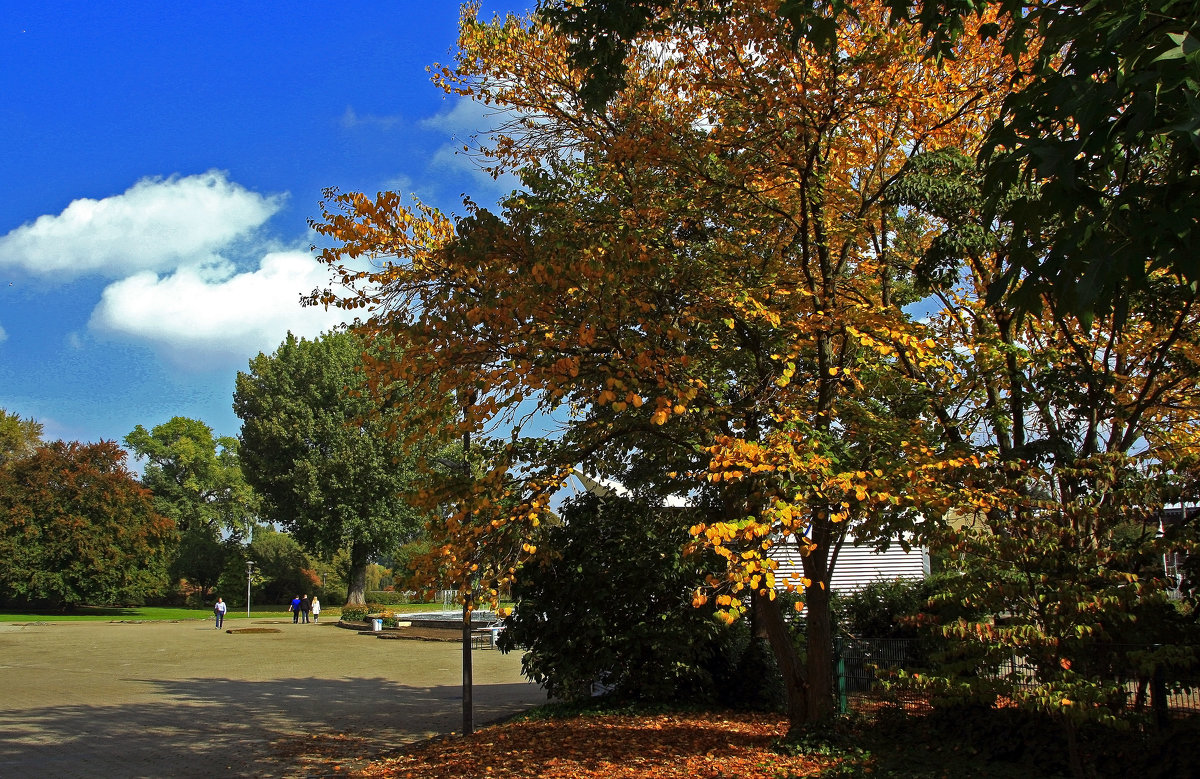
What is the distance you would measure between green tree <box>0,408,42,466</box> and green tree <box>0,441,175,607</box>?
8054 millimetres

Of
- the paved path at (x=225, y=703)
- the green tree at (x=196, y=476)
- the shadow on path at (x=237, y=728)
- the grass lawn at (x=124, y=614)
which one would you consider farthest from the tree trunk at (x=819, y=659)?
the green tree at (x=196, y=476)

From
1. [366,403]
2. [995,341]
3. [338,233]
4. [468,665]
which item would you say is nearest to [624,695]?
[468,665]

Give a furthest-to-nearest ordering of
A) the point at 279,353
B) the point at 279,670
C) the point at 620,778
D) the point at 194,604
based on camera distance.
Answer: the point at 194,604
the point at 279,353
the point at 279,670
the point at 620,778

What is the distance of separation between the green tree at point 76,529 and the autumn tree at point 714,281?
42167 mm

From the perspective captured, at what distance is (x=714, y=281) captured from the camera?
8.37 meters

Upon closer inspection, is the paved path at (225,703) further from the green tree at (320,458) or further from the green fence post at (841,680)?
the green tree at (320,458)

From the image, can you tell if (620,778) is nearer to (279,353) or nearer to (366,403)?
(366,403)

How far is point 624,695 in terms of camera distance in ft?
41.7

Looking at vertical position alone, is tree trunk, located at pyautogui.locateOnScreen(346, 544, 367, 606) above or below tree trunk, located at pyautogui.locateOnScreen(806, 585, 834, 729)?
below

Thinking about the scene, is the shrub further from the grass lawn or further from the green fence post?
the grass lawn

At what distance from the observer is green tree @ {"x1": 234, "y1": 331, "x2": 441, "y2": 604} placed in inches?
1634

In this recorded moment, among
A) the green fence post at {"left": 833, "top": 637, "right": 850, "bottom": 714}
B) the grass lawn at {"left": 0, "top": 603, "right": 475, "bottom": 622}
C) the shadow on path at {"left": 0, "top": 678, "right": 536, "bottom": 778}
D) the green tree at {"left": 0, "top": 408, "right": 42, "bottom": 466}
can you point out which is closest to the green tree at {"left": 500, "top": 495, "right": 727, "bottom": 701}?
the shadow on path at {"left": 0, "top": 678, "right": 536, "bottom": 778}

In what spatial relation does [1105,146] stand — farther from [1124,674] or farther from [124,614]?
[124,614]

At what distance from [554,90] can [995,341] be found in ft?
17.8
